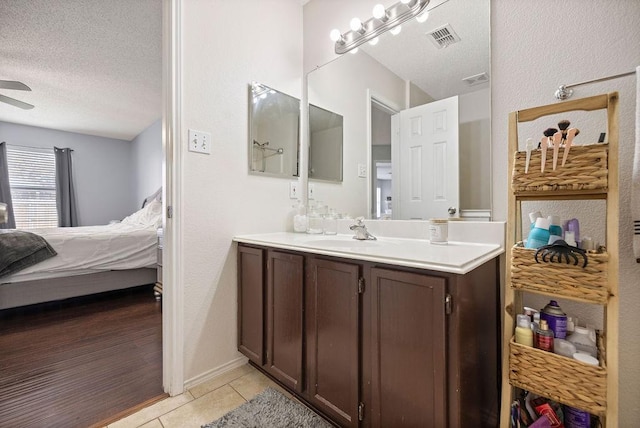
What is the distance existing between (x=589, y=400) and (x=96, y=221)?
7076 mm

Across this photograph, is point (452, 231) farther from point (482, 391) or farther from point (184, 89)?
point (184, 89)

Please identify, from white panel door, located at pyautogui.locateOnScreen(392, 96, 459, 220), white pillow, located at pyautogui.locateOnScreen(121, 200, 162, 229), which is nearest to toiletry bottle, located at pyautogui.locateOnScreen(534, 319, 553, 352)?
white panel door, located at pyautogui.locateOnScreen(392, 96, 459, 220)

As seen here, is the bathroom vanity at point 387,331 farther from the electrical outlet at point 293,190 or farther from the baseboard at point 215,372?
the electrical outlet at point 293,190

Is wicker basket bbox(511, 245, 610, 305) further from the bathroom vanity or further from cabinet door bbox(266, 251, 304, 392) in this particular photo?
cabinet door bbox(266, 251, 304, 392)

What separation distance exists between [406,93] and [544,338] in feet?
4.18

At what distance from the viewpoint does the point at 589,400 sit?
82 centimetres

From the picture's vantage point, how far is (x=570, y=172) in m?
0.86

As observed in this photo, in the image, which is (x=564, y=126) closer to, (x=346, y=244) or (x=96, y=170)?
(x=346, y=244)

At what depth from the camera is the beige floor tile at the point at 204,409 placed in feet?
4.00

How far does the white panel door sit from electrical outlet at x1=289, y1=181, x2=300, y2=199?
2.44 ft

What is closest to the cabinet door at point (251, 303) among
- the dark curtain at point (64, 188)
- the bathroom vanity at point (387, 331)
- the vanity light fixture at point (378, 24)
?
the bathroom vanity at point (387, 331)

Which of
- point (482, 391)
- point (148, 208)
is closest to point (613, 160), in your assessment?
point (482, 391)

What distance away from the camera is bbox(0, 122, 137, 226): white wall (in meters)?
5.00

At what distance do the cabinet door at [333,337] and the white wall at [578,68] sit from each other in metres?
0.77
